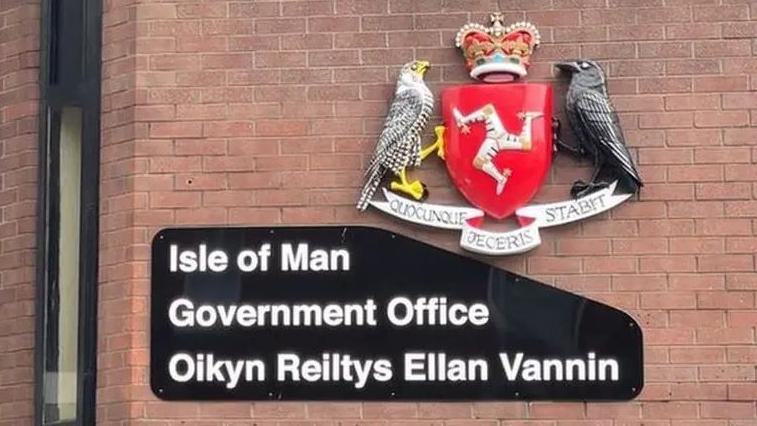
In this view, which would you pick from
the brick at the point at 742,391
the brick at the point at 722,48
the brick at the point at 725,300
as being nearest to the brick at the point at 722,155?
the brick at the point at 722,48

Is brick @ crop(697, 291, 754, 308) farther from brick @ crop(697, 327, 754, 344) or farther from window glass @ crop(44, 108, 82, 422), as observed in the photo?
window glass @ crop(44, 108, 82, 422)

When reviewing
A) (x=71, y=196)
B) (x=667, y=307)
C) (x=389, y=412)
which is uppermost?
(x=71, y=196)

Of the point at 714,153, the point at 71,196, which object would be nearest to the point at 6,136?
the point at 71,196

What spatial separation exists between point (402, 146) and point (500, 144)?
430mm

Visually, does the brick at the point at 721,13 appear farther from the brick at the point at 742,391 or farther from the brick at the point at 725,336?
the brick at the point at 742,391

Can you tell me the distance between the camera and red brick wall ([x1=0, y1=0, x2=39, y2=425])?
22.8 ft

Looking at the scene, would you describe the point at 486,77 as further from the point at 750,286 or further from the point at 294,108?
the point at 750,286

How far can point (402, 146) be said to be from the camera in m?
6.45

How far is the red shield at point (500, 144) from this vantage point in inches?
250

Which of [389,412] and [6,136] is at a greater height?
[6,136]

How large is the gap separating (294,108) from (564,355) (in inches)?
63.8

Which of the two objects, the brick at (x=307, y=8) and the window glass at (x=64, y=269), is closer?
the brick at (x=307, y=8)

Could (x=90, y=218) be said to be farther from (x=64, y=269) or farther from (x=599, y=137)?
(x=599, y=137)

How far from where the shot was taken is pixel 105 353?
6598mm
